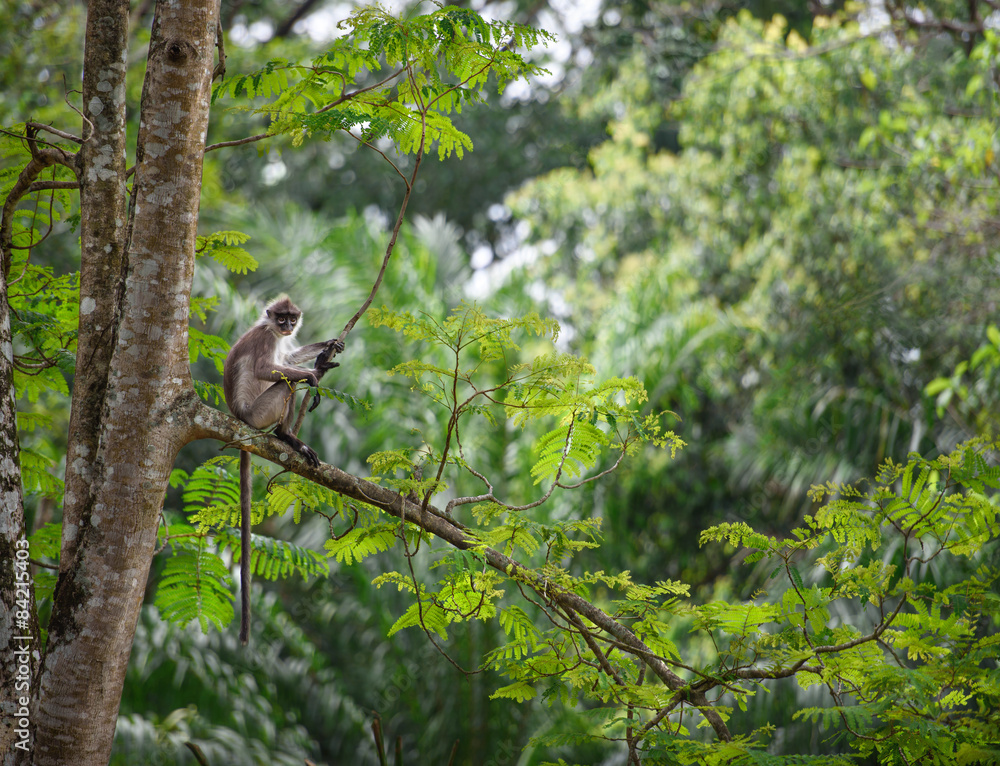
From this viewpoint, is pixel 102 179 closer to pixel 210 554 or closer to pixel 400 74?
pixel 400 74

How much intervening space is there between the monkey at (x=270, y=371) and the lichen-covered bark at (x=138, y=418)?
479mm

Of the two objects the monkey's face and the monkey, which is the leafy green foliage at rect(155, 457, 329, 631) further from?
the monkey's face

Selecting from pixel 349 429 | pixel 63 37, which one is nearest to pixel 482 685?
pixel 349 429

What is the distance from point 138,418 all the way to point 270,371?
954mm

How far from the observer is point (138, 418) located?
224 centimetres

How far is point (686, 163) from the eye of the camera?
32.4ft

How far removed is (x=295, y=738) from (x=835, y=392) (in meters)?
5.64

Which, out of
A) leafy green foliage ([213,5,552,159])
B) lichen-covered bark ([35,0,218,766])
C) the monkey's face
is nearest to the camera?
lichen-covered bark ([35,0,218,766])

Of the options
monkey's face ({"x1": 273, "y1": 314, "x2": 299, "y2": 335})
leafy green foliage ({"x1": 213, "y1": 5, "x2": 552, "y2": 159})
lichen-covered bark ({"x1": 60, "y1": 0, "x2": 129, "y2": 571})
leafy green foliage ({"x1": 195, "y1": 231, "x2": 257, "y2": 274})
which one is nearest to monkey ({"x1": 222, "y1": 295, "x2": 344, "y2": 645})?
monkey's face ({"x1": 273, "y1": 314, "x2": 299, "y2": 335})

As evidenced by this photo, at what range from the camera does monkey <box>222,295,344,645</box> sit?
280cm

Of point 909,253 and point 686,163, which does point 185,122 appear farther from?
point 686,163

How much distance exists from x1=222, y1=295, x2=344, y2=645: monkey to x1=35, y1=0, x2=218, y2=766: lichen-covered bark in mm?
479

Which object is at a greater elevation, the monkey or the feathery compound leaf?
the monkey

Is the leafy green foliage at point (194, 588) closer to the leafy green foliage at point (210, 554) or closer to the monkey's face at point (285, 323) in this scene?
the leafy green foliage at point (210, 554)
